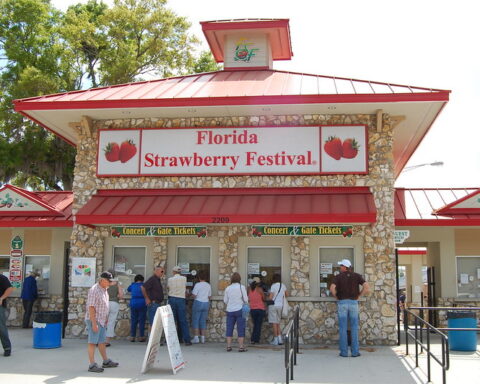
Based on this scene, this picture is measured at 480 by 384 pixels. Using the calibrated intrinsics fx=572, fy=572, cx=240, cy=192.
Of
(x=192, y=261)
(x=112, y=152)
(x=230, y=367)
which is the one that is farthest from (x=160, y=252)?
(x=230, y=367)

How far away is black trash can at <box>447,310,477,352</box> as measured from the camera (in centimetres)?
1209

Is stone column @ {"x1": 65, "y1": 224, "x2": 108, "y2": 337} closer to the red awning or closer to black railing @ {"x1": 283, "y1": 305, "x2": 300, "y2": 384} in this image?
the red awning

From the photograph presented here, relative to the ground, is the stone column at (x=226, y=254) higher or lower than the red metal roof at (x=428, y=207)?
lower

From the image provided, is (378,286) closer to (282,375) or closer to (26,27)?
(282,375)

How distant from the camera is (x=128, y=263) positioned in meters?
14.3

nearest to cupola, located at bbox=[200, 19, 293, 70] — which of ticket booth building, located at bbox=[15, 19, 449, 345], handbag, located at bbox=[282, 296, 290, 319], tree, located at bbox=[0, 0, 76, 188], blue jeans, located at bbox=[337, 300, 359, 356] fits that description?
ticket booth building, located at bbox=[15, 19, 449, 345]

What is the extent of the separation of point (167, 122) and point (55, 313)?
5.23 meters

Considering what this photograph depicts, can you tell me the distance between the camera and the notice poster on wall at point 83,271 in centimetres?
1384

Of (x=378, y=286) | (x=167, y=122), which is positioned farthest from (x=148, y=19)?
(x=378, y=286)

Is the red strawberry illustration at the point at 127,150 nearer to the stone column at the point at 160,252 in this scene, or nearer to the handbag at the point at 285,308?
the stone column at the point at 160,252

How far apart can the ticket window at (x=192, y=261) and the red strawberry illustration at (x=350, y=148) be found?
401cm

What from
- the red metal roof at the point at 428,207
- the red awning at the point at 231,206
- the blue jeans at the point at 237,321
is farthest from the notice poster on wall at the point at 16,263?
the red metal roof at the point at 428,207

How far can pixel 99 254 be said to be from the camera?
46.1 feet

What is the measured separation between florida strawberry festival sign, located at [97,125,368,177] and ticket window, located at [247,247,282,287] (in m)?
1.88
